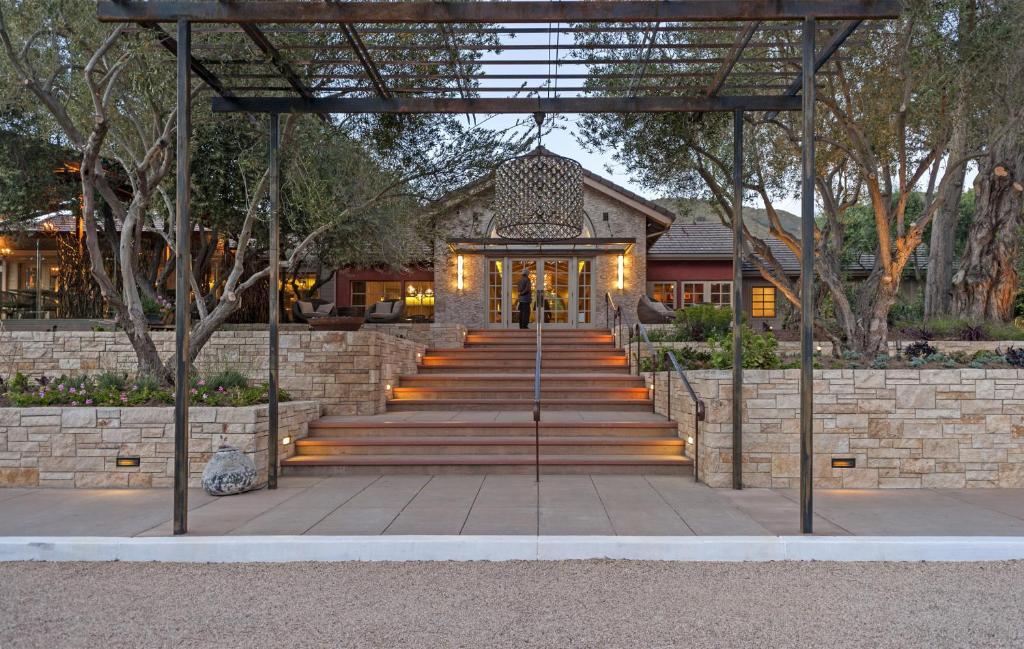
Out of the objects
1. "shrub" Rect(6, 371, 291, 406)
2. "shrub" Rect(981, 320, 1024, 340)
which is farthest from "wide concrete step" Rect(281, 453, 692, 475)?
"shrub" Rect(981, 320, 1024, 340)

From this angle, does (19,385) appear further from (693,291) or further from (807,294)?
(693,291)

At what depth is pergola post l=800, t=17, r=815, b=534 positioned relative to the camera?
15.1ft

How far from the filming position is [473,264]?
16.9 metres

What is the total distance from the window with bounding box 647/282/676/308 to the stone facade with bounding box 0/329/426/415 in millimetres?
11918

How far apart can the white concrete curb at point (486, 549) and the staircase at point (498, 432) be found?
2465mm

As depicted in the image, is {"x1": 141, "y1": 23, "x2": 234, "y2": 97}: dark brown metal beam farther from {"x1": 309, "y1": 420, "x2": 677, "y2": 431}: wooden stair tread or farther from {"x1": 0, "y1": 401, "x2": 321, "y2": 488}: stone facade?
{"x1": 309, "y1": 420, "x2": 677, "y2": 431}: wooden stair tread

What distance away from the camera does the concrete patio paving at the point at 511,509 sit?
4812mm

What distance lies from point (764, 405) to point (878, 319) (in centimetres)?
276

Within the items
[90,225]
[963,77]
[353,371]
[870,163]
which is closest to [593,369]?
[353,371]

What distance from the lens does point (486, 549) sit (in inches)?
173

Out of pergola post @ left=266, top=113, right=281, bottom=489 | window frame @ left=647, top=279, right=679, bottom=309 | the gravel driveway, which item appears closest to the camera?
the gravel driveway

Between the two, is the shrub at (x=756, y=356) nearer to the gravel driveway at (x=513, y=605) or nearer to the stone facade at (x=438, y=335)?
the gravel driveway at (x=513, y=605)

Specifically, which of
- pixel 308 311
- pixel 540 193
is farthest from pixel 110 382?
pixel 308 311

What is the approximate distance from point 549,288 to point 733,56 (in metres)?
11.9
